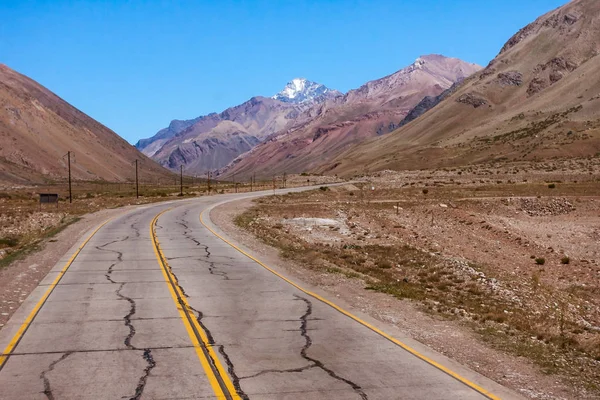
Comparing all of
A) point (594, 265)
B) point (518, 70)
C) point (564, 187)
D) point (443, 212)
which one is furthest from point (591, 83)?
point (594, 265)

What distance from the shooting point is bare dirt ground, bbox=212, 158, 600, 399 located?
11203mm

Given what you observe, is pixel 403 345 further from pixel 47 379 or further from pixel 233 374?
pixel 47 379

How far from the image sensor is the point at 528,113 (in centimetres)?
15100

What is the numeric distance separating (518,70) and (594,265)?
572 feet

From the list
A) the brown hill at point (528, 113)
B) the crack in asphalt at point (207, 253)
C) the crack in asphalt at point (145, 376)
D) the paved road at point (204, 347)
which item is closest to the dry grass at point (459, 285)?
A: the paved road at point (204, 347)

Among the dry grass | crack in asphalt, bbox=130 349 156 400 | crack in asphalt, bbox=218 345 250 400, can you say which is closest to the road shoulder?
the dry grass

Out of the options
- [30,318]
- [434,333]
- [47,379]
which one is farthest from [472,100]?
[47,379]

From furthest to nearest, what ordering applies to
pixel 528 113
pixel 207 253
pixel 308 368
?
pixel 528 113, pixel 207 253, pixel 308 368

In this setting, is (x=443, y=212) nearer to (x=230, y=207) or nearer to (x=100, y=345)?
(x=230, y=207)

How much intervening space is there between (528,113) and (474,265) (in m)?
137

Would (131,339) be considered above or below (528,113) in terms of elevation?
below

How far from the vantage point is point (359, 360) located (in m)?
10.3

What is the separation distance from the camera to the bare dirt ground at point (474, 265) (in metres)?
11.2

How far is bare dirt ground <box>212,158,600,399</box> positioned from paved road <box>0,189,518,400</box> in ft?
4.15
